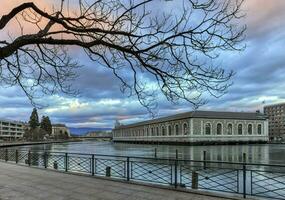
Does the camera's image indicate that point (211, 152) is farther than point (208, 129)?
No

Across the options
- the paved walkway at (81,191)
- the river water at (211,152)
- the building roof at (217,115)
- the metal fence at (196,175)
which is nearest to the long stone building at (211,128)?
the building roof at (217,115)

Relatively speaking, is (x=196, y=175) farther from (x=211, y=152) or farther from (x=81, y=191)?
(x=211, y=152)

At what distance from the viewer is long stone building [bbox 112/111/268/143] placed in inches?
5089

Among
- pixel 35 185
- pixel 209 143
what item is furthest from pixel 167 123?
pixel 35 185

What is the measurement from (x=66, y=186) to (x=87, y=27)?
6.78 meters

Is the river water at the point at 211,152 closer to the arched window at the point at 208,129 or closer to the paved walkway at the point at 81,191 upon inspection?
the arched window at the point at 208,129

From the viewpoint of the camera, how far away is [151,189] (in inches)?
569

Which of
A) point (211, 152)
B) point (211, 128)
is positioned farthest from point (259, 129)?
point (211, 152)

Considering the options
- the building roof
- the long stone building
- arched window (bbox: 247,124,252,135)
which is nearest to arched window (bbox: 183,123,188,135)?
the long stone building

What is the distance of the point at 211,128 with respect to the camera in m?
134

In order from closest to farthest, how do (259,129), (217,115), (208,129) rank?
(208,129)
(217,115)
(259,129)

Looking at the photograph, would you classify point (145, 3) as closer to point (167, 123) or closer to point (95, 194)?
point (95, 194)

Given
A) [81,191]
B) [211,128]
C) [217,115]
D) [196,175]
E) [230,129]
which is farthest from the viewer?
[230,129]

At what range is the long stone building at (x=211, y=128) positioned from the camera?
129250 mm
